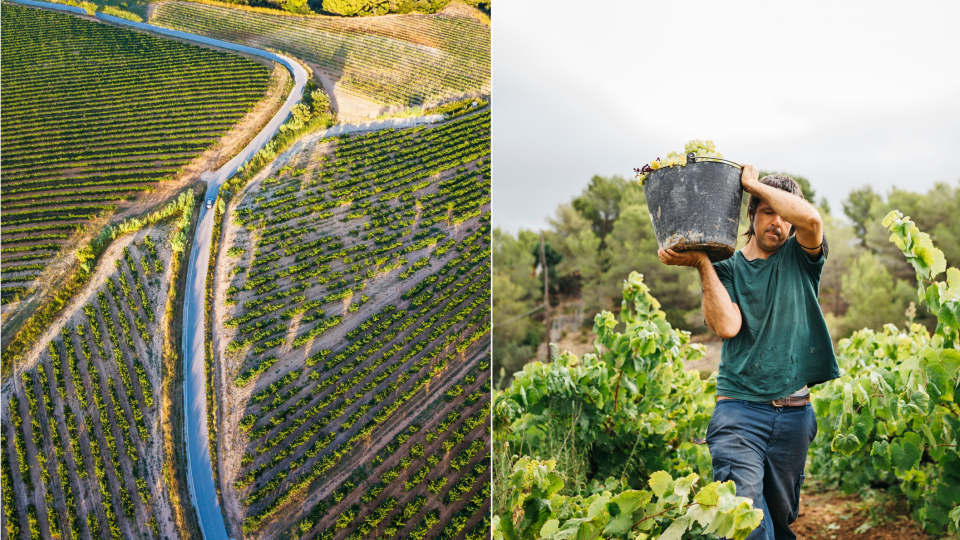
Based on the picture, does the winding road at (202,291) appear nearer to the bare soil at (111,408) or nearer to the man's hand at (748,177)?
the bare soil at (111,408)

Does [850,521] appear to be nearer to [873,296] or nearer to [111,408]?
[111,408]

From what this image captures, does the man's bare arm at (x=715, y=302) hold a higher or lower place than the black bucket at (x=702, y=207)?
lower

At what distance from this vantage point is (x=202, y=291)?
7.65ft

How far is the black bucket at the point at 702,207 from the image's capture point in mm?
1354

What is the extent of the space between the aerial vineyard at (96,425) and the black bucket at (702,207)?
231cm

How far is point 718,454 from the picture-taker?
1318 mm

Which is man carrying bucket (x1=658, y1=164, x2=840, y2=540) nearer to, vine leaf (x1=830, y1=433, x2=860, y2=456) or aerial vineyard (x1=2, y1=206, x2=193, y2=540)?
vine leaf (x1=830, y1=433, x2=860, y2=456)

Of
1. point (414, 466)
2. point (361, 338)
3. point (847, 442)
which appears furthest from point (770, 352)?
point (361, 338)

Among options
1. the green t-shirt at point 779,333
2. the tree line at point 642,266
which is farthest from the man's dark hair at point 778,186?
the tree line at point 642,266

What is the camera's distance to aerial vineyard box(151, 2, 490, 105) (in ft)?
8.96

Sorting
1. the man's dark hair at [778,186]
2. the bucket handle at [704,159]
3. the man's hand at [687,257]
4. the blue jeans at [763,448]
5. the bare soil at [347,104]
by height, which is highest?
the bare soil at [347,104]

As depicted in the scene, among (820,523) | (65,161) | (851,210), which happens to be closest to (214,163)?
(65,161)

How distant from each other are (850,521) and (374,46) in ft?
12.2

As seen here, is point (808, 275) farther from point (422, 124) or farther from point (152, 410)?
point (152, 410)
